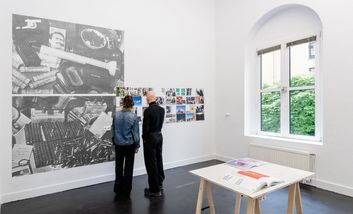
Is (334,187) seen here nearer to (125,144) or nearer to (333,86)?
(333,86)

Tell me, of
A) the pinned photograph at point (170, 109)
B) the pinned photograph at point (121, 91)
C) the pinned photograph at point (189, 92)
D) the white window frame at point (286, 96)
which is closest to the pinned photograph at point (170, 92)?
the pinned photograph at point (170, 109)

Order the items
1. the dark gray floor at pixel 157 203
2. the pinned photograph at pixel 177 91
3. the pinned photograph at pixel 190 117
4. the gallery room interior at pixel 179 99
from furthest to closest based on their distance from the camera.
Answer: the pinned photograph at pixel 190 117 → the pinned photograph at pixel 177 91 → the gallery room interior at pixel 179 99 → the dark gray floor at pixel 157 203

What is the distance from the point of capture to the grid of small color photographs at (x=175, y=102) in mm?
4367

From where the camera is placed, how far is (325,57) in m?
3.69

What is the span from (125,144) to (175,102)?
1813 mm

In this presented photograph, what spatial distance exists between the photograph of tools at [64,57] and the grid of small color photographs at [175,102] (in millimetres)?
366

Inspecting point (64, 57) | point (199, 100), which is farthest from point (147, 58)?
point (199, 100)

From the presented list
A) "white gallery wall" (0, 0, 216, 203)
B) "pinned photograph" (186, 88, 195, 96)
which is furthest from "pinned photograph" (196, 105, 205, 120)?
"pinned photograph" (186, 88, 195, 96)

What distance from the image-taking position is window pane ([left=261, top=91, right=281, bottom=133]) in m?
4.64

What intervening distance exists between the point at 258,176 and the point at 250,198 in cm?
34

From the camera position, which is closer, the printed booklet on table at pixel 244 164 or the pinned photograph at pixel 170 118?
the printed booklet on table at pixel 244 164

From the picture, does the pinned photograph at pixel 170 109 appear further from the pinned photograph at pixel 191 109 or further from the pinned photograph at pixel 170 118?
the pinned photograph at pixel 191 109

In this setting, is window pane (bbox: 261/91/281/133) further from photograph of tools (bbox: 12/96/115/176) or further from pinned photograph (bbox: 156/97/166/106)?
photograph of tools (bbox: 12/96/115/176)

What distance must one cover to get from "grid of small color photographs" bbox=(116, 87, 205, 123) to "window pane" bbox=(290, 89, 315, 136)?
193cm
